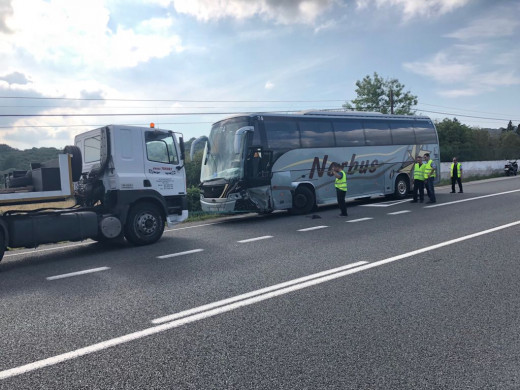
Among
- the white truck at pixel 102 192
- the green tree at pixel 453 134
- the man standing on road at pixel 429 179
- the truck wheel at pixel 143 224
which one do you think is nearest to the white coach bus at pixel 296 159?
the man standing on road at pixel 429 179

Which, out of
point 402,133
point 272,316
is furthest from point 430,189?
point 272,316

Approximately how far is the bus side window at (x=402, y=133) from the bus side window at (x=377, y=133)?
0.35 m

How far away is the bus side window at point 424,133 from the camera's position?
18.7 meters

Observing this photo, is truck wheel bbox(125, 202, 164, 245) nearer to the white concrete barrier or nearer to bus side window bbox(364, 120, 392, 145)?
bus side window bbox(364, 120, 392, 145)

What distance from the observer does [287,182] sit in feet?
45.9

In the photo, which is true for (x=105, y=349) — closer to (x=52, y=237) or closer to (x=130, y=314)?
(x=130, y=314)

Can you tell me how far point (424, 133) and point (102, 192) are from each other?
1464 centimetres

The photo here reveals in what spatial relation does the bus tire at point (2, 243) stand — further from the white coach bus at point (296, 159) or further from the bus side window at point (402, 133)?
the bus side window at point (402, 133)

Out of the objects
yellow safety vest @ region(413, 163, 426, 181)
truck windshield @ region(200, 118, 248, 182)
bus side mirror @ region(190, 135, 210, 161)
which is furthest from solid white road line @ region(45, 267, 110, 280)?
yellow safety vest @ region(413, 163, 426, 181)

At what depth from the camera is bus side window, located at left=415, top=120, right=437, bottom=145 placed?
61.2ft

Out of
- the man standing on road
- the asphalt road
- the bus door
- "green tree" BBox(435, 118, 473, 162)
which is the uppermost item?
"green tree" BBox(435, 118, 473, 162)

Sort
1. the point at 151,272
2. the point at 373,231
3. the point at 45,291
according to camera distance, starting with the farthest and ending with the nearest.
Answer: the point at 373,231 < the point at 151,272 < the point at 45,291

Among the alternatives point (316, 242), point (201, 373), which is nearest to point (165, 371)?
point (201, 373)

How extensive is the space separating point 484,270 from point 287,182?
27.7 feet
